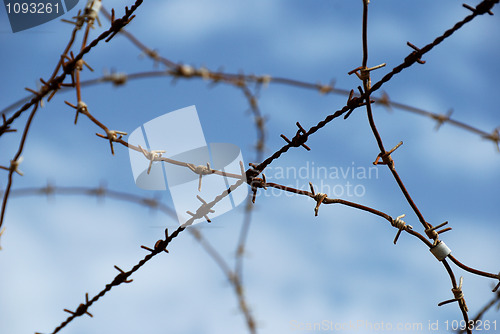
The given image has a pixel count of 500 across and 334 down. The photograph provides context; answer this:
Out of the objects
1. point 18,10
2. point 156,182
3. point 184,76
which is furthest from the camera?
point 184,76

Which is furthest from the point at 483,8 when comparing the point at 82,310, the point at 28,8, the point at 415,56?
the point at 28,8

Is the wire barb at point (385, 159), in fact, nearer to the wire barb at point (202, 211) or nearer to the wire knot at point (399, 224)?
the wire knot at point (399, 224)

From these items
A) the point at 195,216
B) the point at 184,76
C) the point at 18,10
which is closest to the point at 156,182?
the point at 195,216

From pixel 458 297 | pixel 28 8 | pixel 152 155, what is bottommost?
pixel 458 297

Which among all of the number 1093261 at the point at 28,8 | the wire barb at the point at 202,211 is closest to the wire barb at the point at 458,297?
the wire barb at the point at 202,211

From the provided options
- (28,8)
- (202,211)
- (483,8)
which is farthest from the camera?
(28,8)

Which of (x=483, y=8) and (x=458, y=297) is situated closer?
(x=483, y=8)

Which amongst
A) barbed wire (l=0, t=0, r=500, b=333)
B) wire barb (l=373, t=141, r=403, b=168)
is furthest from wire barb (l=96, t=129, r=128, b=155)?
wire barb (l=373, t=141, r=403, b=168)

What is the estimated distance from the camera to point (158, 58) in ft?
6.19

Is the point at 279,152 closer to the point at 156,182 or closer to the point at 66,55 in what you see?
the point at 156,182

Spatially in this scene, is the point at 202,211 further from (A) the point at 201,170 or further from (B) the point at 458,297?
(B) the point at 458,297

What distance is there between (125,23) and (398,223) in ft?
2.87

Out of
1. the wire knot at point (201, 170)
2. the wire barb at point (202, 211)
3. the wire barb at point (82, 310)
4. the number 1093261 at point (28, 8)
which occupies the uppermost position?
the number 1093261 at point (28, 8)

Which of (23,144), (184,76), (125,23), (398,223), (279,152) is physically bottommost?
(398,223)
